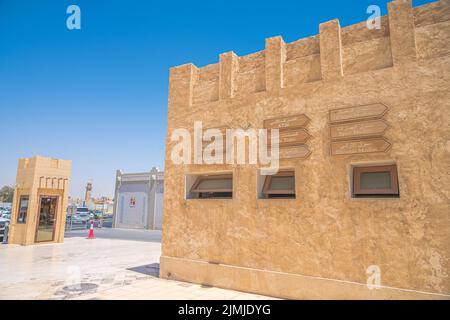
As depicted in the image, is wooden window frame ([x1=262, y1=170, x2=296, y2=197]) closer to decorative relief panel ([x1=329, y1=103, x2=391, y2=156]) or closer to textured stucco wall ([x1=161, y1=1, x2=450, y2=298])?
textured stucco wall ([x1=161, y1=1, x2=450, y2=298])

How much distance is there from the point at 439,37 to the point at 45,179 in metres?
16.4

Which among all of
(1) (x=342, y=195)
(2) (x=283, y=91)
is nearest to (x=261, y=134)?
(2) (x=283, y=91)

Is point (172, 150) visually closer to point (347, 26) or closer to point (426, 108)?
point (347, 26)

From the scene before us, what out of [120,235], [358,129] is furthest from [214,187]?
[120,235]

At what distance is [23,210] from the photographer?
14.0m

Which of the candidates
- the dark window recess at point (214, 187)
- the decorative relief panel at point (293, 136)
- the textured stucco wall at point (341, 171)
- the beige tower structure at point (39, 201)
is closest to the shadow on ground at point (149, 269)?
the textured stucco wall at point (341, 171)

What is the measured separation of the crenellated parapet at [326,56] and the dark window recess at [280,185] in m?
2.02

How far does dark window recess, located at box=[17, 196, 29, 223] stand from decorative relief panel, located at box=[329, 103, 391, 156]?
15.0m

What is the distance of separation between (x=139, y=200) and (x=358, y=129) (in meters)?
23.4

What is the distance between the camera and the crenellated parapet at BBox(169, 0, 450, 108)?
17.3 feet

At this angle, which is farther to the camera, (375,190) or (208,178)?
(208,178)

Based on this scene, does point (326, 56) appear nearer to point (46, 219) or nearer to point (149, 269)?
point (149, 269)

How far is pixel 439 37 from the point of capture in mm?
5109

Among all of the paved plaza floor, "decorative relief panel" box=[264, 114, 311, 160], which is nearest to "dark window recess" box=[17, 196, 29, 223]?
the paved plaza floor
